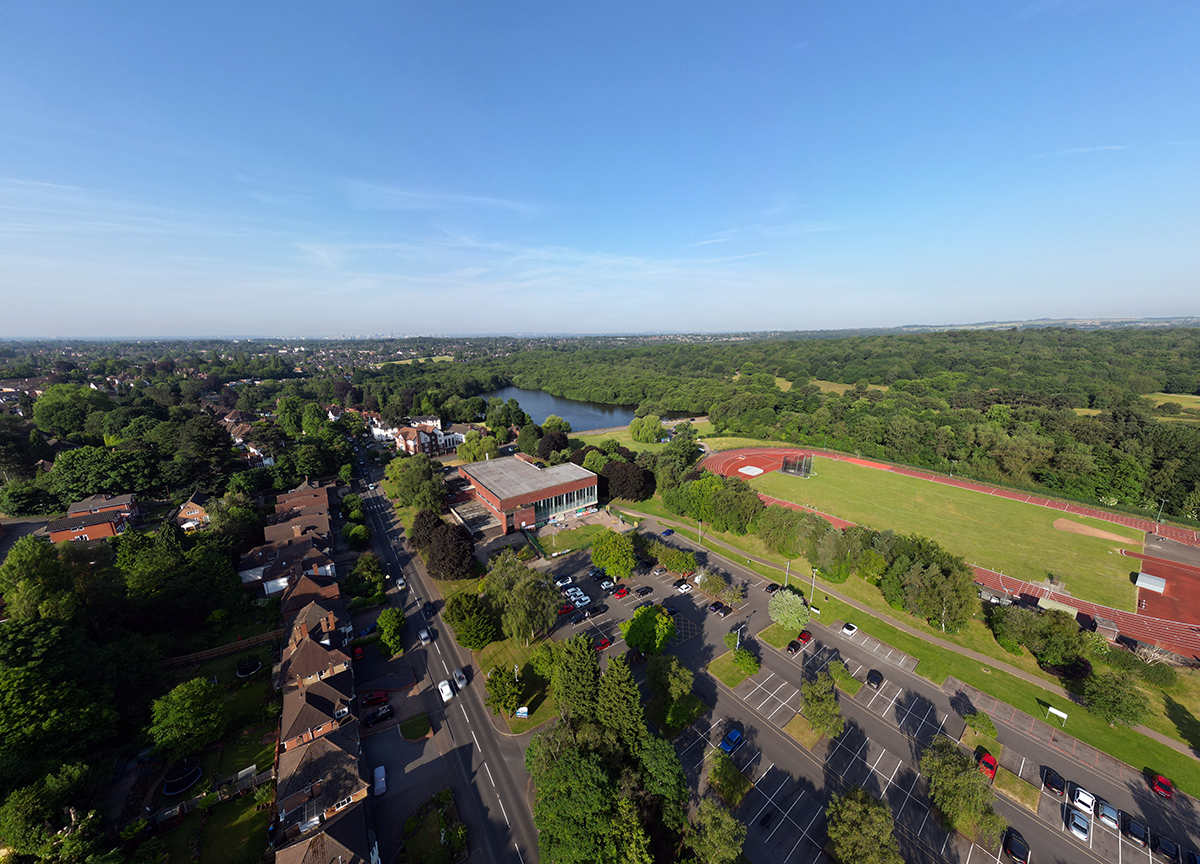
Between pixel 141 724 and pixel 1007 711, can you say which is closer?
pixel 141 724

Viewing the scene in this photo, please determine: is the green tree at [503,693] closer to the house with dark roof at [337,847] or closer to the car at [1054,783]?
the house with dark roof at [337,847]

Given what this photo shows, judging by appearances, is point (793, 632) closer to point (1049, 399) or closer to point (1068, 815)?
point (1068, 815)

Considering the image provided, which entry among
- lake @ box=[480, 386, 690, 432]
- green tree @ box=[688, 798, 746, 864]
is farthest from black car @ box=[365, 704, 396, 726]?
lake @ box=[480, 386, 690, 432]

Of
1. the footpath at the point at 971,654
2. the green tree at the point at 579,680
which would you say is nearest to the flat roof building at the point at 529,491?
the footpath at the point at 971,654

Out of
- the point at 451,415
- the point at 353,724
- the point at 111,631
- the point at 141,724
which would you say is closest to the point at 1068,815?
the point at 353,724

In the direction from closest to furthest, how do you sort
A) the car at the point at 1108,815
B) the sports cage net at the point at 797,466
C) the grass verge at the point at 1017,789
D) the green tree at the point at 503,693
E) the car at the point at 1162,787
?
the car at the point at 1108,815 → the grass verge at the point at 1017,789 → the car at the point at 1162,787 → the green tree at the point at 503,693 → the sports cage net at the point at 797,466

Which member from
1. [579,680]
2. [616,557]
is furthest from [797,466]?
[579,680]
